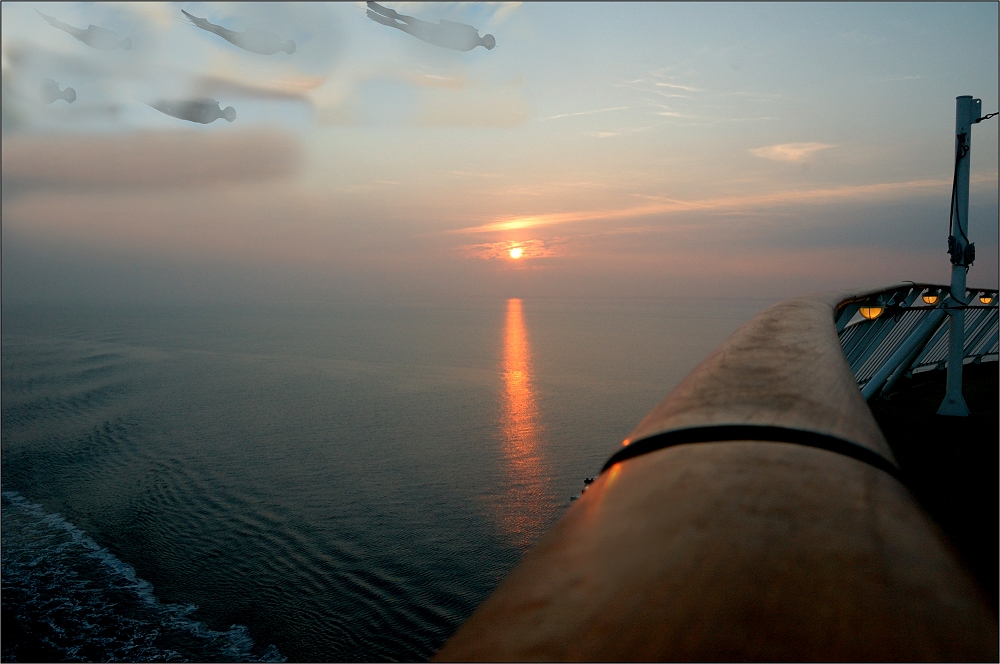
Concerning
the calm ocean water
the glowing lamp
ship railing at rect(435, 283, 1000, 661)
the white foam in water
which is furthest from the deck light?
the white foam in water

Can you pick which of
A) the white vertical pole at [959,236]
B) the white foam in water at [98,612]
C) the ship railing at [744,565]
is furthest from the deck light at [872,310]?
the white foam in water at [98,612]

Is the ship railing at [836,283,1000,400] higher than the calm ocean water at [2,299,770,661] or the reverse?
higher

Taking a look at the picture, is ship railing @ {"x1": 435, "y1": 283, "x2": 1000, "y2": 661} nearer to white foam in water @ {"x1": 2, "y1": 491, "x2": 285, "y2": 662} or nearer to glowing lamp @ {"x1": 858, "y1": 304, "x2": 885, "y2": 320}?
glowing lamp @ {"x1": 858, "y1": 304, "x2": 885, "y2": 320}

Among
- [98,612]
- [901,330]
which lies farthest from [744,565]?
[98,612]

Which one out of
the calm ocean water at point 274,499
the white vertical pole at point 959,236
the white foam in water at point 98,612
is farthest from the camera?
the calm ocean water at point 274,499

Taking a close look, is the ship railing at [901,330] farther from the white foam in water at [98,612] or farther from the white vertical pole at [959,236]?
the white foam in water at [98,612]

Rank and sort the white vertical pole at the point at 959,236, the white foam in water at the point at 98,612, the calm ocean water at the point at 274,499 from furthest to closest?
the calm ocean water at the point at 274,499 → the white foam in water at the point at 98,612 → the white vertical pole at the point at 959,236

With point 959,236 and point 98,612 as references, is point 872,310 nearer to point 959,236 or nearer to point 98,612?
point 959,236
